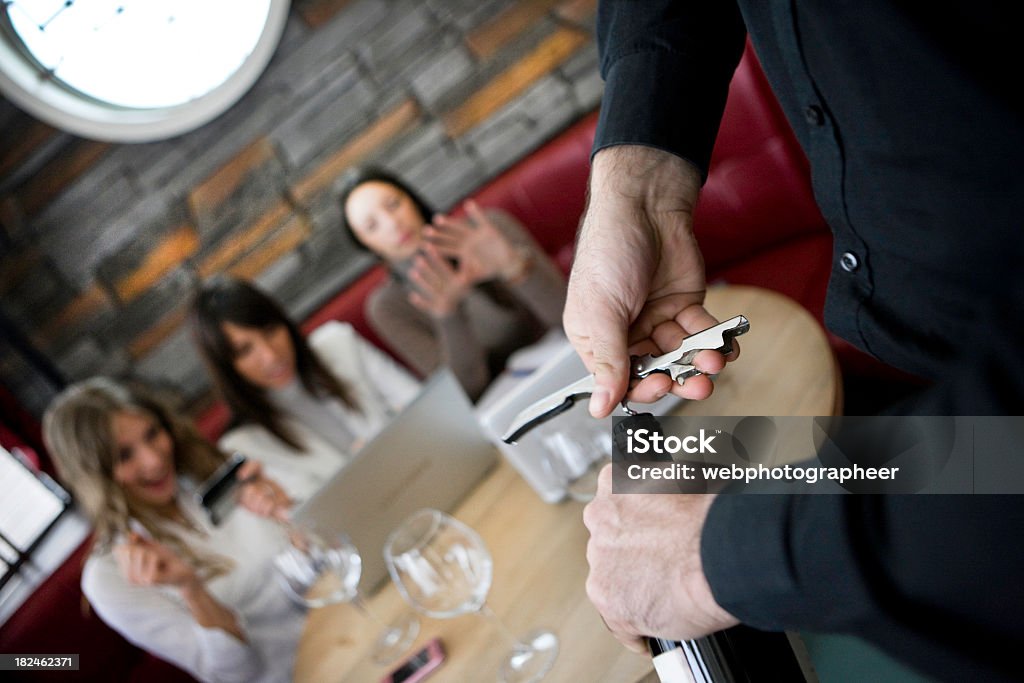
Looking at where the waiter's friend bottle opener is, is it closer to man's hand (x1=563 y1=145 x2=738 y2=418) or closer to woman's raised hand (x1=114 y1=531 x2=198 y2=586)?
man's hand (x1=563 y1=145 x2=738 y2=418)

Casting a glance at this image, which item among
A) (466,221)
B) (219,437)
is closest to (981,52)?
(466,221)

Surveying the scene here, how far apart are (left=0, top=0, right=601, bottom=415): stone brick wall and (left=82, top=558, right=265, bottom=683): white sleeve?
112 cm

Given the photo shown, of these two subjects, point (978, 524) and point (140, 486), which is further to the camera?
point (140, 486)

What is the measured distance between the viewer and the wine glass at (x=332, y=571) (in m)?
1.28

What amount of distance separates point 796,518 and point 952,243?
0.39m

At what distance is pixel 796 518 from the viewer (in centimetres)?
56

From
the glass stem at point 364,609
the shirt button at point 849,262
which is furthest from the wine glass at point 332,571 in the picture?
the shirt button at point 849,262

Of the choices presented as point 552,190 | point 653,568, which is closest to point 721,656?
point 653,568

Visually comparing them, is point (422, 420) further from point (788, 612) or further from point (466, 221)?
point (466, 221)

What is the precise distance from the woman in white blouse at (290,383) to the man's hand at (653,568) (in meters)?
1.55

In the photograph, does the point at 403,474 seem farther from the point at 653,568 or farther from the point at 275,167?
the point at 275,167

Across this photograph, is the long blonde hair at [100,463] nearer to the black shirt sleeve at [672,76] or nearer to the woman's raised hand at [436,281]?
the woman's raised hand at [436,281]

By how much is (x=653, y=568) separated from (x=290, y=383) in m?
1.85

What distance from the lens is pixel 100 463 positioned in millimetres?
1943
